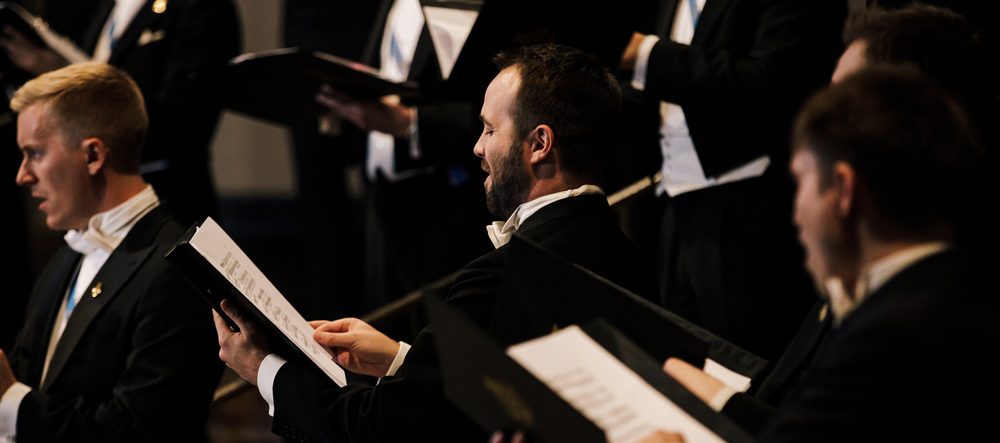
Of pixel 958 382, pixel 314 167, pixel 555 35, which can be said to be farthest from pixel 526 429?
pixel 314 167

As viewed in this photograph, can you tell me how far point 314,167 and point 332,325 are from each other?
9.30ft

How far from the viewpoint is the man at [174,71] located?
4543 mm

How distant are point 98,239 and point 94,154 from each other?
0.23 meters

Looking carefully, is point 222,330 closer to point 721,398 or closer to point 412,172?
point 721,398

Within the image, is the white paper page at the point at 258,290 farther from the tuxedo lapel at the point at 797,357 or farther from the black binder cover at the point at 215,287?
the tuxedo lapel at the point at 797,357

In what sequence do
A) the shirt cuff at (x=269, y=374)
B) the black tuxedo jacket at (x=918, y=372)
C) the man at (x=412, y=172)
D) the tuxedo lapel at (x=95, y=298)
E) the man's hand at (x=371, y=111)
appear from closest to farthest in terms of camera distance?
the black tuxedo jacket at (x=918, y=372) → the shirt cuff at (x=269, y=374) → the tuxedo lapel at (x=95, y=298) → the man's hand at (x=371, y=111) → the man at (x=412, y=172)

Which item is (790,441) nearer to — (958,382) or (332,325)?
(958,382)

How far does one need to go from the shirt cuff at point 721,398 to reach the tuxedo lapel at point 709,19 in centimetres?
173

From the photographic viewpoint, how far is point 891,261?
1.68m

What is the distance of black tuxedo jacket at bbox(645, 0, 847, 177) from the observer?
3344 millimetres

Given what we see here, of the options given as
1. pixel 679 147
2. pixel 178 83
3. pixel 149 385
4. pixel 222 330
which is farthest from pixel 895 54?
pixel 178 83

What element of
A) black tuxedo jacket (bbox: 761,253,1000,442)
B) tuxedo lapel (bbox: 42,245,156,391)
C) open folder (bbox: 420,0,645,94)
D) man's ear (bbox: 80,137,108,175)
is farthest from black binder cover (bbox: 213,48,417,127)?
black tuxedo jacket (bbox: 761,253,1000,442)

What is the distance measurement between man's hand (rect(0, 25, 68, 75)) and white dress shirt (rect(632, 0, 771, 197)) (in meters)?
2.08

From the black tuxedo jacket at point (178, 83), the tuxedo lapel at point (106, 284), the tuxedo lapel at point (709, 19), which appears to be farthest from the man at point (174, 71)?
the tuxedo lapel at point (709, 19)
